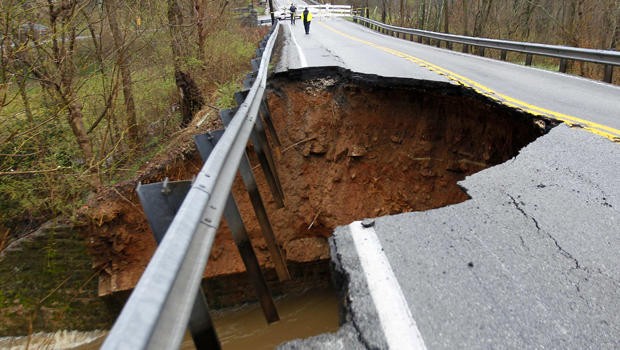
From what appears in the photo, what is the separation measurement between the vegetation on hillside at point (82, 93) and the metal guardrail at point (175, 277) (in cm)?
414

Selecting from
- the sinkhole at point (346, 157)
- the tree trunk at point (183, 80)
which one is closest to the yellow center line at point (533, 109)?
the sinkhole at point (346, 157)

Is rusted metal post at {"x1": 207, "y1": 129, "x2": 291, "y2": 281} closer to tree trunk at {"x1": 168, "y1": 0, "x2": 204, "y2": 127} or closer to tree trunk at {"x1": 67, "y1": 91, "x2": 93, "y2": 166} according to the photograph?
tree trunk at {"x1": 67, "y1": 91, "x2": 93, "y2": 166}

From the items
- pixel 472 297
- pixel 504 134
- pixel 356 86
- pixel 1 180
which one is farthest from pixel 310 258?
pixel 472 297

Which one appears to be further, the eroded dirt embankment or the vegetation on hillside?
the eroded dirt embankment

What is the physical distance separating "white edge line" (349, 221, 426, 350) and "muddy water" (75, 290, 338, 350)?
4655 mm

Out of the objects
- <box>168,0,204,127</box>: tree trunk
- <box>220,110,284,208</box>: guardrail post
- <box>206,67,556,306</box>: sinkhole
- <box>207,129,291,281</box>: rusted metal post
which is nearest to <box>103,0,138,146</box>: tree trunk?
<box>168,0,204,127</box>: tree trunk

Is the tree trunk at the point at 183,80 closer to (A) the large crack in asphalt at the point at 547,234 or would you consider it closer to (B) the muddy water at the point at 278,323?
(B) the muddy water at the point at 278,323

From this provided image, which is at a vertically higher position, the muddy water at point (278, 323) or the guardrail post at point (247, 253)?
the guardrail post at point (247, 253)

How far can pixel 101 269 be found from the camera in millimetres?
7223

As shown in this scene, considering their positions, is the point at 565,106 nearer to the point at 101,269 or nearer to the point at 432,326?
the point at 432,326

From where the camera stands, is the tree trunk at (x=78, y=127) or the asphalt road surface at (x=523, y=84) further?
the tree trunk at (x=78, y=127)

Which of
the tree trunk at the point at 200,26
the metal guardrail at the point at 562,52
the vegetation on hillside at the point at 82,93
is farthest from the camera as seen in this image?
the tree trunk at the point at 200,26

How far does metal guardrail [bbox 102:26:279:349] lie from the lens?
3.38 ft

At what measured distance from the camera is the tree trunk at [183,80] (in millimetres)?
12773
